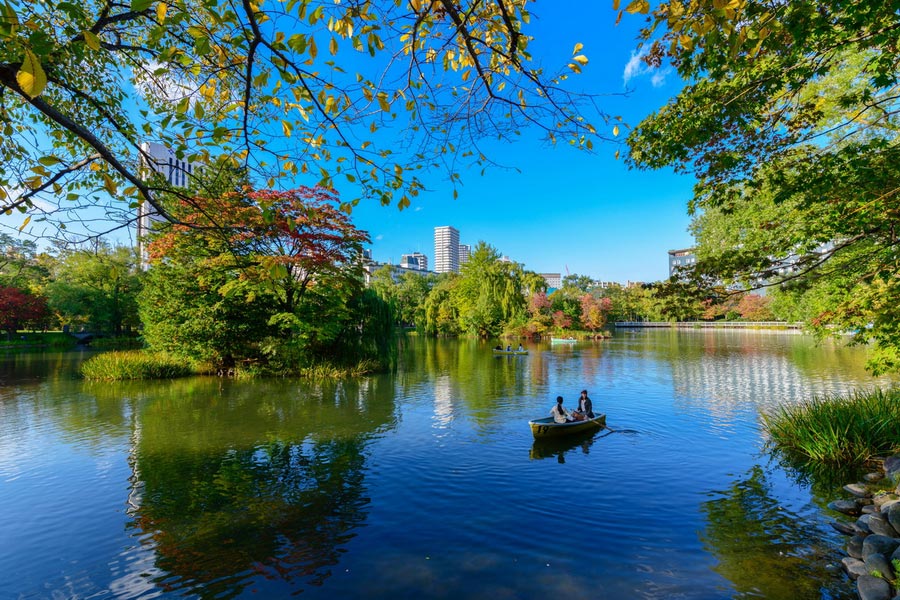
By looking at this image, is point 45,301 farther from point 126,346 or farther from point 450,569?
point 450,569

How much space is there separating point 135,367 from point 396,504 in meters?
19.1

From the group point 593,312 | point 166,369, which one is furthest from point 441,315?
point 166,369

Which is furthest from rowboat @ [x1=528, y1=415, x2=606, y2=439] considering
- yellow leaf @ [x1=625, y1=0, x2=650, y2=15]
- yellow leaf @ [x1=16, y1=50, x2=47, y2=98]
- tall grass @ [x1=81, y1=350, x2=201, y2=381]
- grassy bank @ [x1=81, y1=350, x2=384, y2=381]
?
tall grass @ [x1=81, y1=350, x2=201, y2=381]

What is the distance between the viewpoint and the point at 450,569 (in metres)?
5.79

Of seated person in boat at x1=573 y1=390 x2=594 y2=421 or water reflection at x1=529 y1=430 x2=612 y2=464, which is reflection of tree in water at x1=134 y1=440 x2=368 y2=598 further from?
seated person in boat at x1=573 y1=390 x2=594 y2=421

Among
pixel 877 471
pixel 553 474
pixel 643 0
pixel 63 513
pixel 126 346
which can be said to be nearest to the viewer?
pixel 643 0

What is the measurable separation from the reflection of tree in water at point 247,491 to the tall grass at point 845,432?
959cm

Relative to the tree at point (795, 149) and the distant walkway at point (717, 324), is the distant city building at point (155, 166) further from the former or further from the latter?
the distant walkway at point (717, 324)

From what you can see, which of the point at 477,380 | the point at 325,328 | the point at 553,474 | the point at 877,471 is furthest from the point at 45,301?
the point at 877,471

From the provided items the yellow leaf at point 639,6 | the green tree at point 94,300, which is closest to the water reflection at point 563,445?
the yellow leaf at point 639,6

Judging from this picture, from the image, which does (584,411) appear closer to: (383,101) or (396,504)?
(396,504)

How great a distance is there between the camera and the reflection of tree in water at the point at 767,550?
17.2 feet

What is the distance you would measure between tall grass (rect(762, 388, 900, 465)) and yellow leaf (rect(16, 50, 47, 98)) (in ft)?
41.7

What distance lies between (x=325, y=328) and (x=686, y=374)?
739 inches
